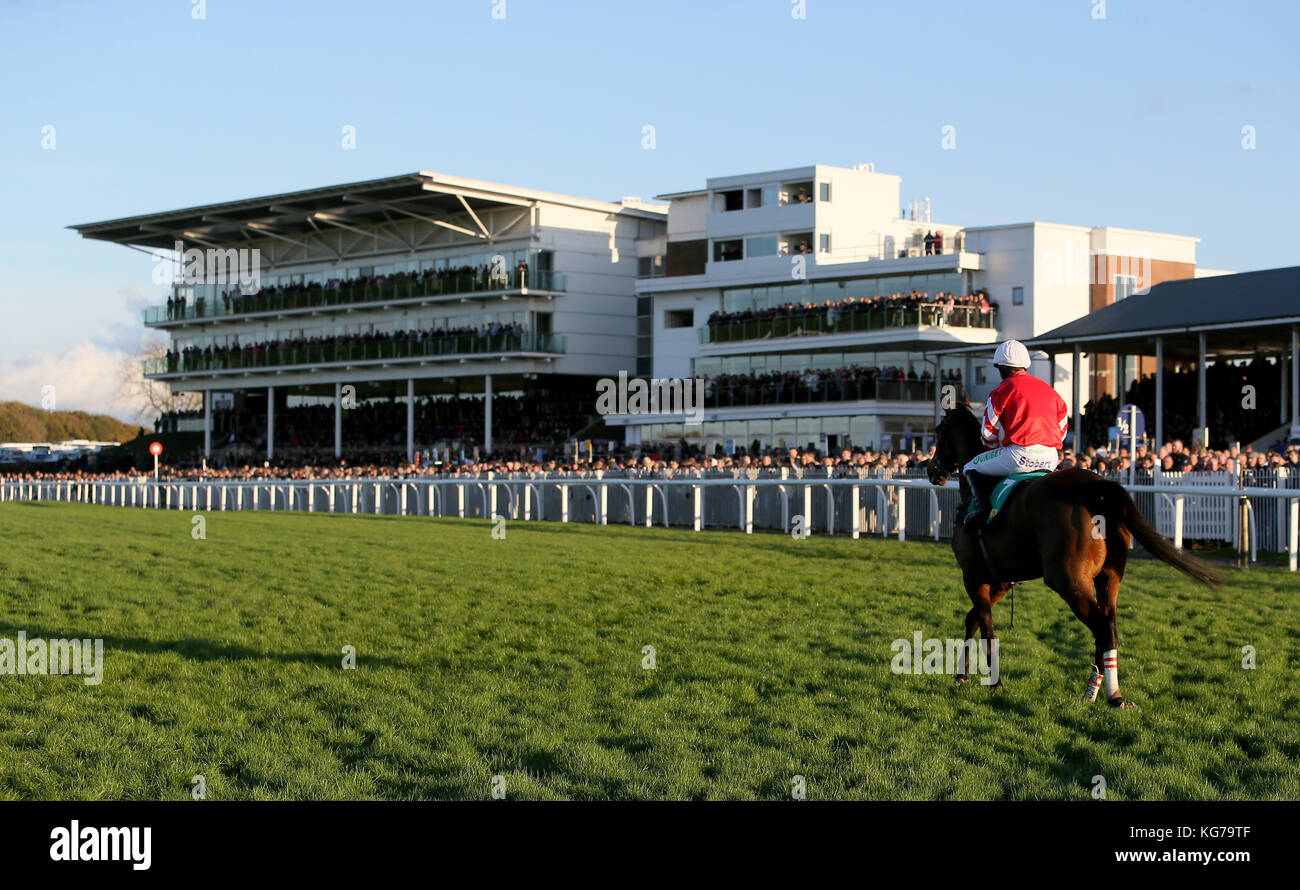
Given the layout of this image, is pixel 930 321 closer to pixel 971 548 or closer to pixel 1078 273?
pixel 1078 273

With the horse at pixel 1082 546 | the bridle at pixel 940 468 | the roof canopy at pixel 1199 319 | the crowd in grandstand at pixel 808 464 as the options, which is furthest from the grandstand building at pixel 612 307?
the horse at pixel 1082 546

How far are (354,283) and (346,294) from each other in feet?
1.77

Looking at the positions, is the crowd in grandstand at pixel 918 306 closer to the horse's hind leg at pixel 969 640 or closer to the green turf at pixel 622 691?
the green turf at pixel 622 691

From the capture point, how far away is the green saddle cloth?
7.25m

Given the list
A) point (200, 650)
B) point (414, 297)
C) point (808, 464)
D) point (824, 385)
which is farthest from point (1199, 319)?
point (414, 297)

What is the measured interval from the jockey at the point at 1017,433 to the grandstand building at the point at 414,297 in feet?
133

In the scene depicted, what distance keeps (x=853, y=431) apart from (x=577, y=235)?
16.0 meters

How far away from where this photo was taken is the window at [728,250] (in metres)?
44.8

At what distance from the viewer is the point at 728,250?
4503 cm

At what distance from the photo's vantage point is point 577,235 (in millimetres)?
50281

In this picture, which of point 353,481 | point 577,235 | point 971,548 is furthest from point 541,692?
point 577,235

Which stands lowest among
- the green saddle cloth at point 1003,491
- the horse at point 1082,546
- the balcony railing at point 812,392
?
the horse at point 1082,546

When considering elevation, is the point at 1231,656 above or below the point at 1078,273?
below
